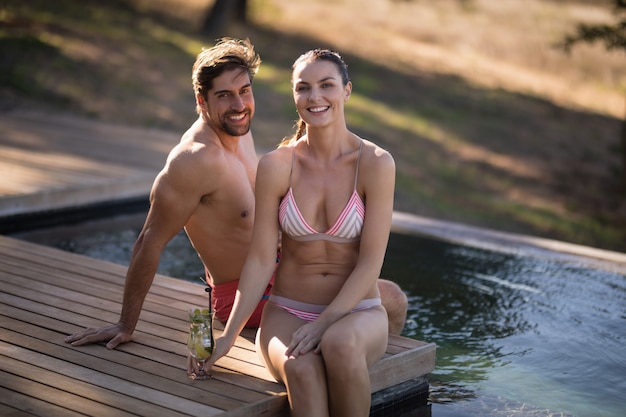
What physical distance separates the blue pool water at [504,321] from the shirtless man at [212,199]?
0.56 metres

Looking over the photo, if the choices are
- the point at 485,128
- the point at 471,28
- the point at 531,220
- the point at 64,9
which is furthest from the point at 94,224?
the point at 471,28

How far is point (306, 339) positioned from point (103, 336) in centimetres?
93

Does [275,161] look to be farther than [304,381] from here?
Yes

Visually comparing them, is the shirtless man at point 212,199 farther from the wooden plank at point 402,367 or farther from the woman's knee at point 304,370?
the woman's knee at point 304,370

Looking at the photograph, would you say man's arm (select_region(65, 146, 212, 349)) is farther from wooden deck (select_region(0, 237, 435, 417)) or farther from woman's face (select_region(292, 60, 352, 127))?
woman's face (select_region(292, 60, 352, 127))

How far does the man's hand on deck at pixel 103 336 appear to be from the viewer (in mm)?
3412

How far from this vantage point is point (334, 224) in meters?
3.20

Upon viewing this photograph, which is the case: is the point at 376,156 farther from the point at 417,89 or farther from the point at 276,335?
the point at 417,89

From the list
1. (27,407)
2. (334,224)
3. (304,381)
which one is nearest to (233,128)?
(334,224)

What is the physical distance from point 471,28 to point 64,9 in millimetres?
8413

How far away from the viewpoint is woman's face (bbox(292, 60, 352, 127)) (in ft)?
10.3

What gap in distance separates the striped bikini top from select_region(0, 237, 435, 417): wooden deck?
0.52m

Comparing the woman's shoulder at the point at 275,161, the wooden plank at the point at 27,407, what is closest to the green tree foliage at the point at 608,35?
the woman's shoulder at the point at 275,161

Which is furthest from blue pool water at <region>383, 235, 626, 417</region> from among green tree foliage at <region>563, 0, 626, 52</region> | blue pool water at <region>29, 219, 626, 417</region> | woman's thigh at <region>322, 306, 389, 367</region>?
green tree foliage at <region>563, 0, 626, 52</region>
